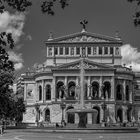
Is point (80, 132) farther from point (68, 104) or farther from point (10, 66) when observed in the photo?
point (68, 104)

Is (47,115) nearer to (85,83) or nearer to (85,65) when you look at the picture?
(85,83)

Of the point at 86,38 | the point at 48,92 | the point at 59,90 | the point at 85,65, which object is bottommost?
the point at 48,92

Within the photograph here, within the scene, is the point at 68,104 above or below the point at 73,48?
below

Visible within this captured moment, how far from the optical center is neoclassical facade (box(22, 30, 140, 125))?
97.7 meters

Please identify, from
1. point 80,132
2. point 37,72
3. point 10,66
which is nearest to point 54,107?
point 37,72

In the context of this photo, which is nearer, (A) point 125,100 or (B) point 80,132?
(B) point 80,132

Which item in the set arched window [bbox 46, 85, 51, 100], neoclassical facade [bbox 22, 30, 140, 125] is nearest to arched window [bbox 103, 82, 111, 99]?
neoclassical facade [bbox 22, 30, 140, 125]

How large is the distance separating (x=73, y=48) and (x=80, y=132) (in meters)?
64.7

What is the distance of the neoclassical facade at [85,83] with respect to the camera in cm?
9769

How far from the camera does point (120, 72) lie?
101 metres

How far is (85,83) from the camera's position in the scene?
9856 cm

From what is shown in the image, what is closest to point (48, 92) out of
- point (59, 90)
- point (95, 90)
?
point (59, 90)

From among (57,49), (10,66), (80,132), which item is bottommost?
(80,132)

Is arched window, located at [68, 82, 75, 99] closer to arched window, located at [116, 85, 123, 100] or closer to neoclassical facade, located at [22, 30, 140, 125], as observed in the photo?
neoclassical facade, located at [22, 30, 140, 125]
